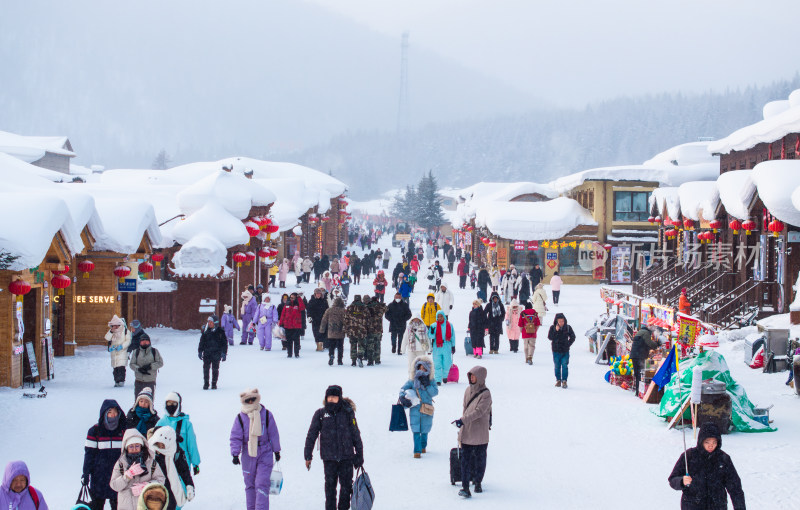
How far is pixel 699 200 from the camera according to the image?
2761cm

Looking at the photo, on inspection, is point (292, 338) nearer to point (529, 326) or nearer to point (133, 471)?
point (529, 326)

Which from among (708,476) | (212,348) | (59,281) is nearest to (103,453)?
(708,476)

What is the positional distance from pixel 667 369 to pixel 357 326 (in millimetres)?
6332

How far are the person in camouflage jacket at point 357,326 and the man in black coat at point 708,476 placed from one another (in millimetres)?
11469

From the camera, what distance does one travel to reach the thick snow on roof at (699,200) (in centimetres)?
2619

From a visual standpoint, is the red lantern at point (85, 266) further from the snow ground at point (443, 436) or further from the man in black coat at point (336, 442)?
the man in black coat at point (336, 442)

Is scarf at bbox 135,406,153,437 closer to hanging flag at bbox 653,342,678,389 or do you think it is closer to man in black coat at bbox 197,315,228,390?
man in black coat at bbox 197,315,228,390

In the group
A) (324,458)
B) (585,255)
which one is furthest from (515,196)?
(324,458)

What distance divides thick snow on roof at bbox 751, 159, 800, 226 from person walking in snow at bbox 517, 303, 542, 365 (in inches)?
227

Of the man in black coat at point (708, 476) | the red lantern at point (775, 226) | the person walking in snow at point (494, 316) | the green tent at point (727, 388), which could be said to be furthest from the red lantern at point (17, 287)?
the red lantern at point (775, 226)

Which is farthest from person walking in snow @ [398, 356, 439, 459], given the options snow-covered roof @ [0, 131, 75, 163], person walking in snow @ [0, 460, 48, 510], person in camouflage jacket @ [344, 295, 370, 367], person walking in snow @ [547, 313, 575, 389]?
snow-covered roof @ [0, 131, 75, 163]

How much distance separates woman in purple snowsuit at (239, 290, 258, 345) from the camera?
2128 cm

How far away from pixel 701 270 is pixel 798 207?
11879 mm

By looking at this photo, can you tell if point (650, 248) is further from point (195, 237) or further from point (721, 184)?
point (195, 237)
